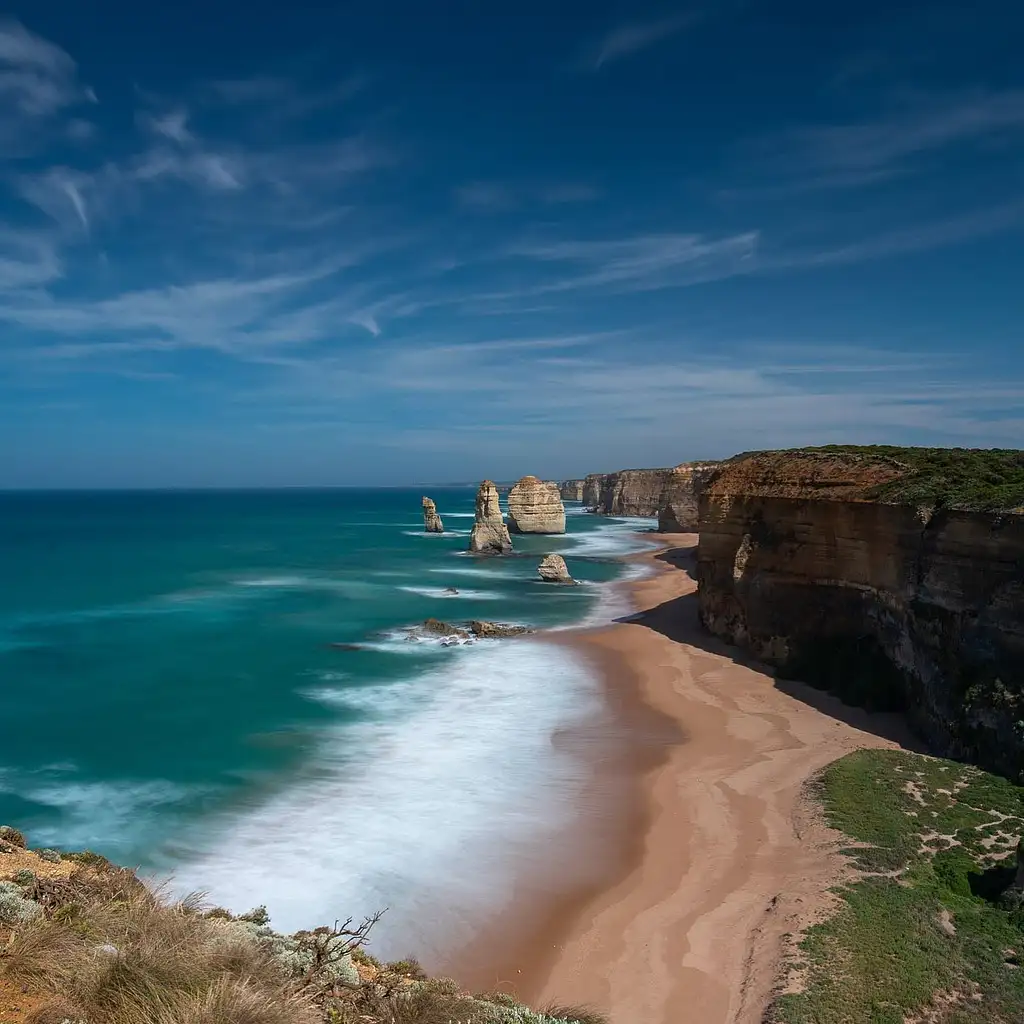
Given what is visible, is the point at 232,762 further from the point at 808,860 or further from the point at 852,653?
the point at 852,653

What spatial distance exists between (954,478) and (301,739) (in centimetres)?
1836

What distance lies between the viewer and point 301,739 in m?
19.5

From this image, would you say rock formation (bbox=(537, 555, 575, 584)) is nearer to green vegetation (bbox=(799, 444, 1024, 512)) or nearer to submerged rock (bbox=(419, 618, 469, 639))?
submerged rock (bbox=(419, 618, 469, 639))

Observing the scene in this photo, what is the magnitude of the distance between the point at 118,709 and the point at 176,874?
37.7 ft

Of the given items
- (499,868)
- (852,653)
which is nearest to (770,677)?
(852,653)

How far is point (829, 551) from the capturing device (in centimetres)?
2169

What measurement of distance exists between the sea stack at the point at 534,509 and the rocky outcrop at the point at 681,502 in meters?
10.5

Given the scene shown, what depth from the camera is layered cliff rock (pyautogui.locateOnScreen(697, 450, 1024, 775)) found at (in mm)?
15562

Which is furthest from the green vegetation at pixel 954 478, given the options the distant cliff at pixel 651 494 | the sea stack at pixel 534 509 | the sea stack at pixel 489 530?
the sea stack at pixel 534 509

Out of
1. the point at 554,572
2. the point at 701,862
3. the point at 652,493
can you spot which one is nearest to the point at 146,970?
the point at 701,862

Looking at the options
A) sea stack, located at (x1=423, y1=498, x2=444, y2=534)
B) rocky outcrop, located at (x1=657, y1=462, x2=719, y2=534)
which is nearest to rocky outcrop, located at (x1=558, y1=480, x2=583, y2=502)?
sea stack, located at (x1=423, y1=498, x2=444, y2=534)

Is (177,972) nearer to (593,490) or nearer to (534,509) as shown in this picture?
(534,509)

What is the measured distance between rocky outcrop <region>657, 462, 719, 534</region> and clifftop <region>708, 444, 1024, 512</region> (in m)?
42.0

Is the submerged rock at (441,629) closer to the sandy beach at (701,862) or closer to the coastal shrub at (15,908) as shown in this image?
the sandy beach at (701,862)
